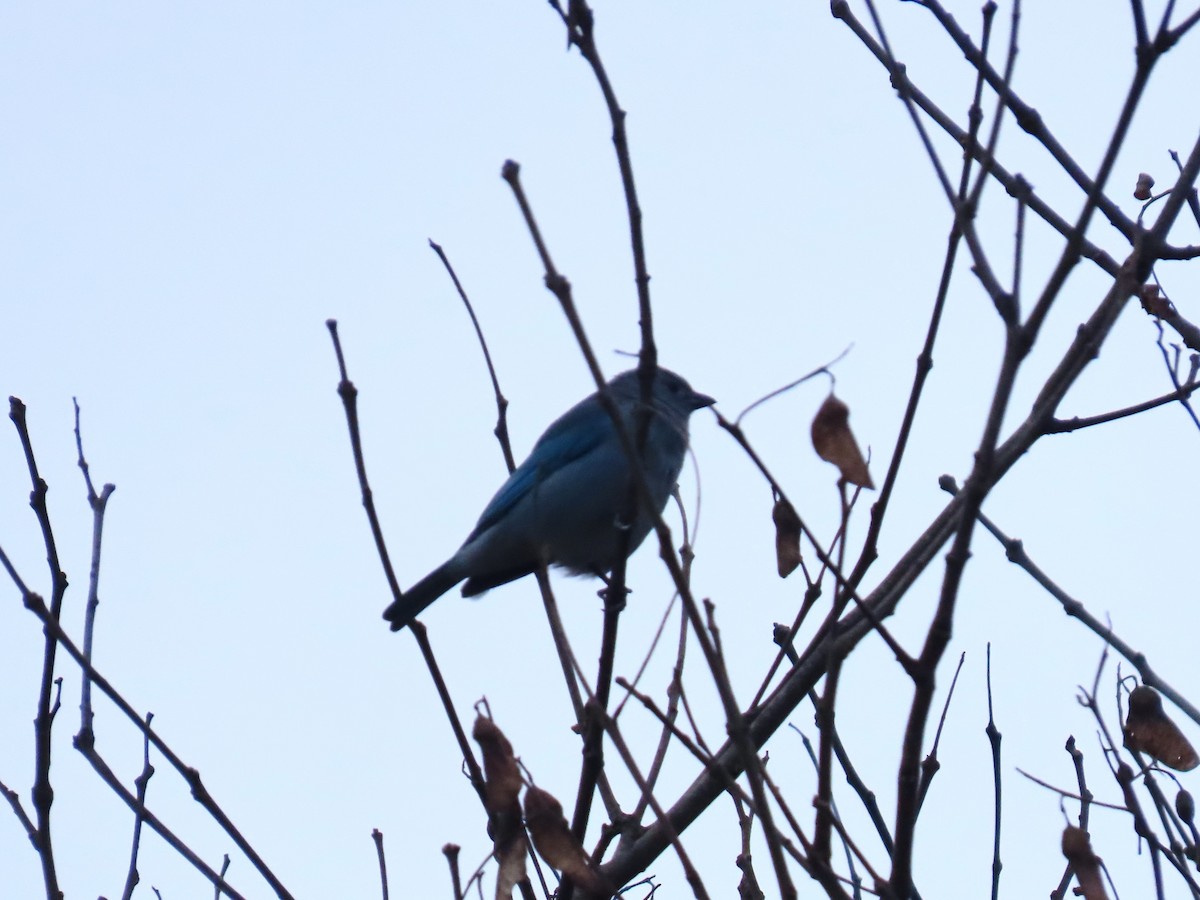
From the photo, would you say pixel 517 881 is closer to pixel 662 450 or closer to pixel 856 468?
pixel 856 468

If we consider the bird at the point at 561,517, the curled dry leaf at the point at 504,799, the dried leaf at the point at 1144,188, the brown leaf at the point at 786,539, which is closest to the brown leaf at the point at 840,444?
the brown leaf at the point at 786,539

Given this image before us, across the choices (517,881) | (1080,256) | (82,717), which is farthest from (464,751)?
(1080,256)

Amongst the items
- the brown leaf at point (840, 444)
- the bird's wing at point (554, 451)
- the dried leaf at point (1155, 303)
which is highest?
the bird's wing at point (554, 451)

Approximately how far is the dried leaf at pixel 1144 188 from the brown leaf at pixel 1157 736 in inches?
77.3

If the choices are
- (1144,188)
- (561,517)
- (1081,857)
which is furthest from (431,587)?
(1081,857)

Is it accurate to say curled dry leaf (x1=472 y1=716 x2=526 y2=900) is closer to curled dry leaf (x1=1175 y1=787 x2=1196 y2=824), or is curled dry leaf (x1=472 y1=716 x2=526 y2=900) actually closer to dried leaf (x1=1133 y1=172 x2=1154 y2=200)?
curled dry leaf (x1=1175 y1=787 x2=1196 y2=824)

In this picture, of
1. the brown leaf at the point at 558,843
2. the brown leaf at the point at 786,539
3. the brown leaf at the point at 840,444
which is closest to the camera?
the brown leaf at the point at 840,444

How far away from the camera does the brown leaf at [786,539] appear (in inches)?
125

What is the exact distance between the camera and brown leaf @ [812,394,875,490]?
108 inches

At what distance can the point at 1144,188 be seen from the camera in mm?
4738

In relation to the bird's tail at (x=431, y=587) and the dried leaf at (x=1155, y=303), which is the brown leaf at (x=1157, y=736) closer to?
the dried leaf at (x=1155, y=303)

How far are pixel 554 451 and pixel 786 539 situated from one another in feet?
12.5

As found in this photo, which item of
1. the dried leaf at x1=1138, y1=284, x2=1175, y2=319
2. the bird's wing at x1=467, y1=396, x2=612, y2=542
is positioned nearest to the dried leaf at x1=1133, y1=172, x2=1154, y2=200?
the dried leaf at x1=1138, y1=284, x2=1175, y2=319

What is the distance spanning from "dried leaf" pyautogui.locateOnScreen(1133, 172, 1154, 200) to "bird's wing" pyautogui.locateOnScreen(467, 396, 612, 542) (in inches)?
106
